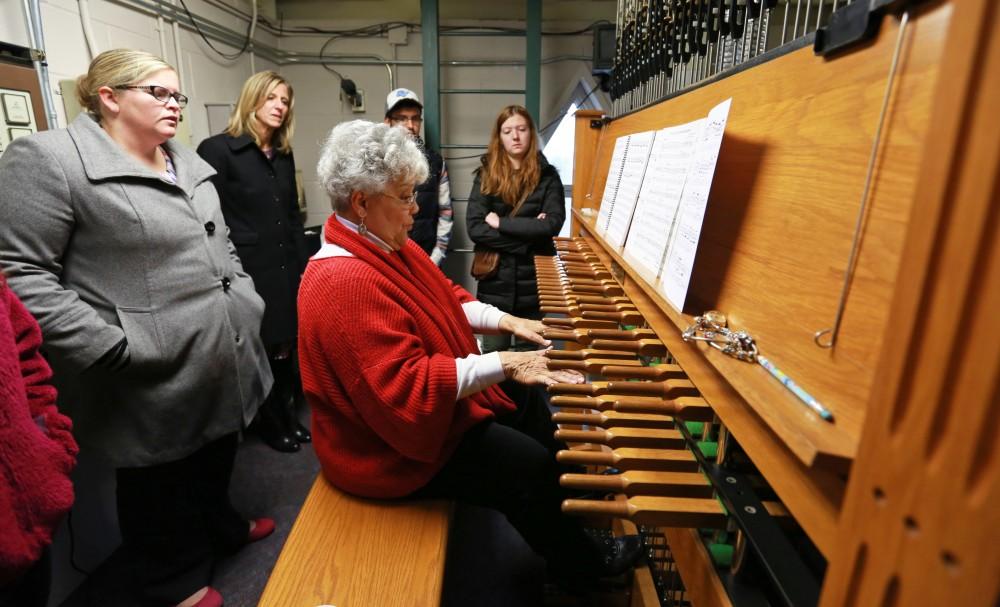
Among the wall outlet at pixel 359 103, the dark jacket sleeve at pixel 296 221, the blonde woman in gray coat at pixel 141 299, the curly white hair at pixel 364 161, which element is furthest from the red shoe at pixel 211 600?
the wall outlet at pixel 359 103

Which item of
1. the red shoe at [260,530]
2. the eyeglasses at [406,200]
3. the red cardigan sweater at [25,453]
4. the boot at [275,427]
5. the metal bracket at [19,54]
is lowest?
the red shoe at [260,530]

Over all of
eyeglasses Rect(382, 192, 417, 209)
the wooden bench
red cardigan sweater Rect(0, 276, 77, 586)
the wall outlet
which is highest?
the wall outlet

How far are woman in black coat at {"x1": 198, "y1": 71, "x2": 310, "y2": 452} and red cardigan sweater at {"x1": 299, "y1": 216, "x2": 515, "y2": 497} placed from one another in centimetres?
115

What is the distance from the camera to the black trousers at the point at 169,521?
160cm

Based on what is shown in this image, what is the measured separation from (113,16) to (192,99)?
1.93ft

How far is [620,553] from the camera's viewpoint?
5.30 ft

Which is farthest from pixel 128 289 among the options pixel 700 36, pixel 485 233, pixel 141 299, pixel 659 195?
pixel 485 233

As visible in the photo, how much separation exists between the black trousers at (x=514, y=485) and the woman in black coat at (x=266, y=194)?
150cm

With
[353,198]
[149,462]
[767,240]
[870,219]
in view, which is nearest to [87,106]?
[353,198]

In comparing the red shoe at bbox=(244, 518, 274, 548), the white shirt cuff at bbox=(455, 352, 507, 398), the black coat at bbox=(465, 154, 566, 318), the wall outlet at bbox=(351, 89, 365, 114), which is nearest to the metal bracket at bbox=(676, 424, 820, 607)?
the white shirt cuff at bbox=(455, 352, 507, 398)

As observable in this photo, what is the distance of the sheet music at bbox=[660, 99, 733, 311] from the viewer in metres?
0.90

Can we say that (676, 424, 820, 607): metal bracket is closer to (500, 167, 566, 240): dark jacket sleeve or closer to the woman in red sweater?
the woman in red sweater

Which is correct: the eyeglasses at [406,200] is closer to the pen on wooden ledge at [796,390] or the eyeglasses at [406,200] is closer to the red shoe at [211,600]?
the pen on wooden ledge at [796,390]

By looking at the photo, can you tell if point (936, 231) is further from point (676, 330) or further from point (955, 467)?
point (676, 330)
